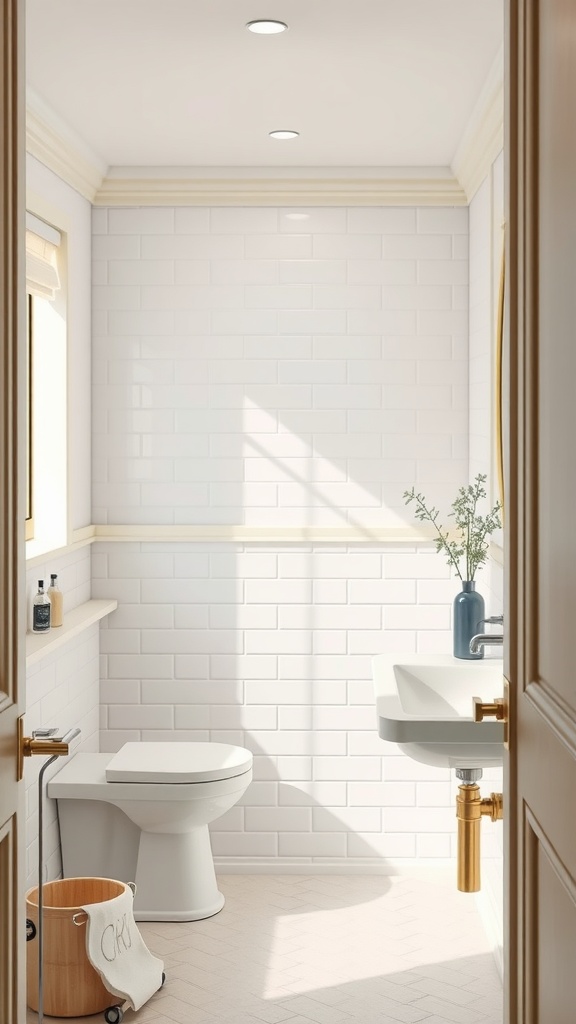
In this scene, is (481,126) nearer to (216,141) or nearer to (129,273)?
(216,141)

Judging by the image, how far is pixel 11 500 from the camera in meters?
1.58

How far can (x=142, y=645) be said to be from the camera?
4.43 metres

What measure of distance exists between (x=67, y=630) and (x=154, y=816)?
0.71 meters

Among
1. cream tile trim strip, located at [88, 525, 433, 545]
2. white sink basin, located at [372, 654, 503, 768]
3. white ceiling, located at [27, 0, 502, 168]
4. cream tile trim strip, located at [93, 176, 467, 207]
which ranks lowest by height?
white sink basin, located at [372, 654, 503, 768]

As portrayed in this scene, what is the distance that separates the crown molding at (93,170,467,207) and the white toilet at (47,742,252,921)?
7.00ft

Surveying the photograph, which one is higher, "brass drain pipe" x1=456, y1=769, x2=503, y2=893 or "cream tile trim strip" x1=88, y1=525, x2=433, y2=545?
"cream tile trim strip" x1=88, y1=525, x2=433, y2=545

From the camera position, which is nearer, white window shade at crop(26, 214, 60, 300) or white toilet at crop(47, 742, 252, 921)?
white window shade at crop(26, 214, 60, 300)

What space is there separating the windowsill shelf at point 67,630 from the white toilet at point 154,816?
0.50 m

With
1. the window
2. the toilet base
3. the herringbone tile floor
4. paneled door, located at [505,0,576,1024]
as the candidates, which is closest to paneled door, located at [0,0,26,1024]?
paneled door, located at [505,0,576,1024]

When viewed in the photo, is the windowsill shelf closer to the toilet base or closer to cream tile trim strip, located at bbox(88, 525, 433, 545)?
cream tile trim strip, located at bbox(88, 525, 433, 545)

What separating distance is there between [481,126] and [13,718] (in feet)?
9.03

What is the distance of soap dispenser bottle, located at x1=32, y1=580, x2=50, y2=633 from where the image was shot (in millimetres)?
3574

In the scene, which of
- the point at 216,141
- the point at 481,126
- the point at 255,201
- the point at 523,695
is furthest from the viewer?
the point at 255,201

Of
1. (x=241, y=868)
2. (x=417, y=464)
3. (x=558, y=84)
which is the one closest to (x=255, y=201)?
(x=417, y=464)
